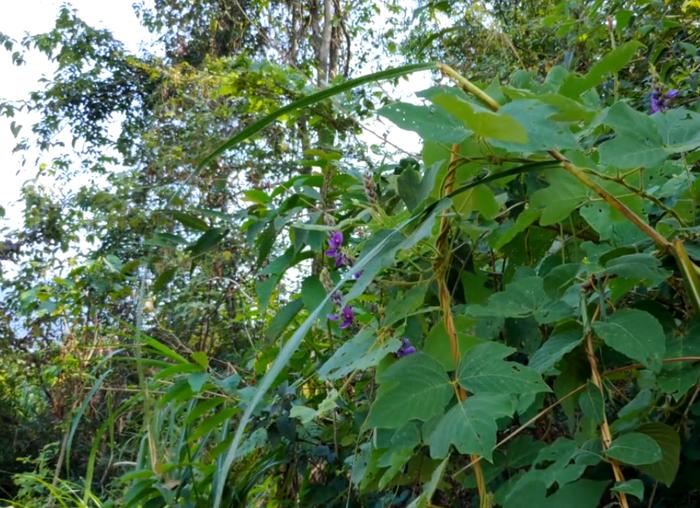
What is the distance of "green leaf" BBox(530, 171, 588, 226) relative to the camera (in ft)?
1.46

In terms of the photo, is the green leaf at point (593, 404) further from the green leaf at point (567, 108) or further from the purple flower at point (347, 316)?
the purple flower at point (347, 316)

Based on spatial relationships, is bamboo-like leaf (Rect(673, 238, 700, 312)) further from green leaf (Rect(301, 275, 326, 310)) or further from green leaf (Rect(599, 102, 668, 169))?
green leaf (Rect(301, 275, 326, 310))

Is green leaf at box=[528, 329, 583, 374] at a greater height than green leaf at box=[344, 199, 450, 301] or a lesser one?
lesser

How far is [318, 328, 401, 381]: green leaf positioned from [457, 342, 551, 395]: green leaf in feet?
0.25

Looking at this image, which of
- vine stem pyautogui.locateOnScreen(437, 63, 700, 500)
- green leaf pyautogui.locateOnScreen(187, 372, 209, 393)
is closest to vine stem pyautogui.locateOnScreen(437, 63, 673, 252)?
vine stem pyautogui.locateOnScreen(437, 63, 700, 500)

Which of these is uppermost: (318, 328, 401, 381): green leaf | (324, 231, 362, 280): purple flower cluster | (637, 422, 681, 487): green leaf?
(324, 231, 362, 280): purple flower cluster

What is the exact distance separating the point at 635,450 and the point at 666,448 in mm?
58

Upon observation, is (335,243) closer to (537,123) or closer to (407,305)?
(407,305)

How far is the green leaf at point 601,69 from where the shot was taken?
44cm

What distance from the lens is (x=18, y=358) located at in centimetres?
505

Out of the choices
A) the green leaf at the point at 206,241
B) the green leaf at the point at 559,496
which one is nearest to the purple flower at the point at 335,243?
the green leaf at the point at 206,241

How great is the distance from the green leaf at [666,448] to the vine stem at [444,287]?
99 mm

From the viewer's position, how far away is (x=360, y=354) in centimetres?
51

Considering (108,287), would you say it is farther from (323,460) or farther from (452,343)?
(452,343)
